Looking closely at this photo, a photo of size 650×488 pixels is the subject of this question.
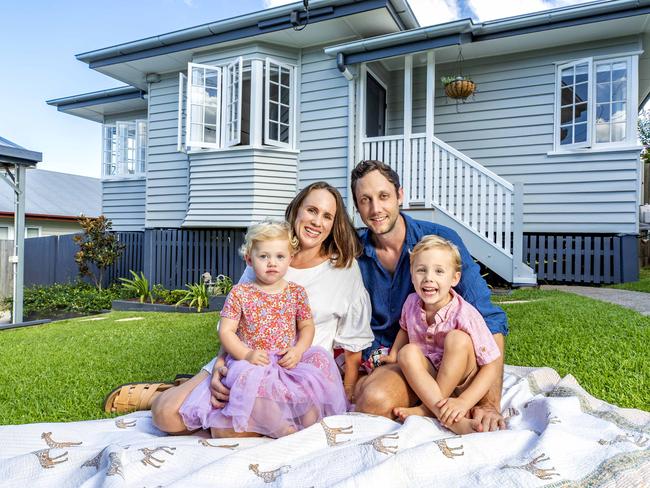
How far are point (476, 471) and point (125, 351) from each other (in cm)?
391

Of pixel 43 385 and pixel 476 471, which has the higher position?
pixel 476 471

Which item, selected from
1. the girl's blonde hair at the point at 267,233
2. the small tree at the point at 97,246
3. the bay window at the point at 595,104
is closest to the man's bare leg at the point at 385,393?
the girl's blonde hair at the point at 267,233

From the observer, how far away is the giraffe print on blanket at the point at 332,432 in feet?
6.38

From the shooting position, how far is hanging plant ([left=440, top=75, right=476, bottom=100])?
7.87 m

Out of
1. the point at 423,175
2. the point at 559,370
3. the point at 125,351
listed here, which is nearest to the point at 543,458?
the point at 559,370

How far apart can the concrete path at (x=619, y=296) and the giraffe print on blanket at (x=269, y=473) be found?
4852mm

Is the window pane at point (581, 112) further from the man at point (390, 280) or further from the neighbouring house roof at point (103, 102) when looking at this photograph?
the neighbouring house roof at point (103, 102)

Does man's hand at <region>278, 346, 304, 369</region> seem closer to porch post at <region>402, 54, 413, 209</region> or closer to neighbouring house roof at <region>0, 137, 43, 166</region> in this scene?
porch post at <region>402, 54, 413, 209</region>

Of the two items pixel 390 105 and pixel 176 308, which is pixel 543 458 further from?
pixel 390 105

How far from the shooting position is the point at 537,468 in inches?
64.4

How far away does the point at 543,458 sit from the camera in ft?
5.57

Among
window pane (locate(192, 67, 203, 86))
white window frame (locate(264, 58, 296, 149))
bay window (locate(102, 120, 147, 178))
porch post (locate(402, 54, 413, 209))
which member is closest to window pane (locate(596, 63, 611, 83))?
porch post (locate(402, 54, 413, 209))

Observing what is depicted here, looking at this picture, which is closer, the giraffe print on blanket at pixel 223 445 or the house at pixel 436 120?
the giraffe print on blanket at pixel 223 445

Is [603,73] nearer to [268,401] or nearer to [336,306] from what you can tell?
[336,306]
